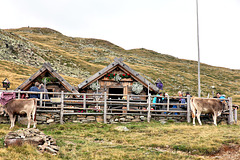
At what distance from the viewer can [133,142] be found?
11.0 m

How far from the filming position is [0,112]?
14.9 m

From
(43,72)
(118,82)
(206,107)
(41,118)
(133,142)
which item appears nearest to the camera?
(133,142)

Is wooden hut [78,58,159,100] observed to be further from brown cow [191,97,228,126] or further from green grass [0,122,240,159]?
green grass [0,122,240,159]

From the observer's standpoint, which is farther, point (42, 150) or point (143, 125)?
point (143, 125)

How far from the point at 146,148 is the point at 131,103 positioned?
6.34 metres

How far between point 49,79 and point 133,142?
32.7 ft

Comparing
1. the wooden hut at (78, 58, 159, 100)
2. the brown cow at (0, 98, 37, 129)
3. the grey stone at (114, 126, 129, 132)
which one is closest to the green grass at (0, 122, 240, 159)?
the grey stone at (114, 126, 129, 132)

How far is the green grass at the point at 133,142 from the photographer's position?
349 inches

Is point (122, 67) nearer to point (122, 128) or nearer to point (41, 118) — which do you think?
point (122, 128)

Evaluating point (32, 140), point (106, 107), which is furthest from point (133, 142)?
point (106, 107)

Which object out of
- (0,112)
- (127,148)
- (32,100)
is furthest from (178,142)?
(0,112)

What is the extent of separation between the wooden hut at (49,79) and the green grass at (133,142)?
4365mm

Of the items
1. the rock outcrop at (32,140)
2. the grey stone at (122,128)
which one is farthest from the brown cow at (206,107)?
the rock outcrop at (32,140)

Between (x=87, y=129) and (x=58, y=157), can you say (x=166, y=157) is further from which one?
(x=87, y=129)
